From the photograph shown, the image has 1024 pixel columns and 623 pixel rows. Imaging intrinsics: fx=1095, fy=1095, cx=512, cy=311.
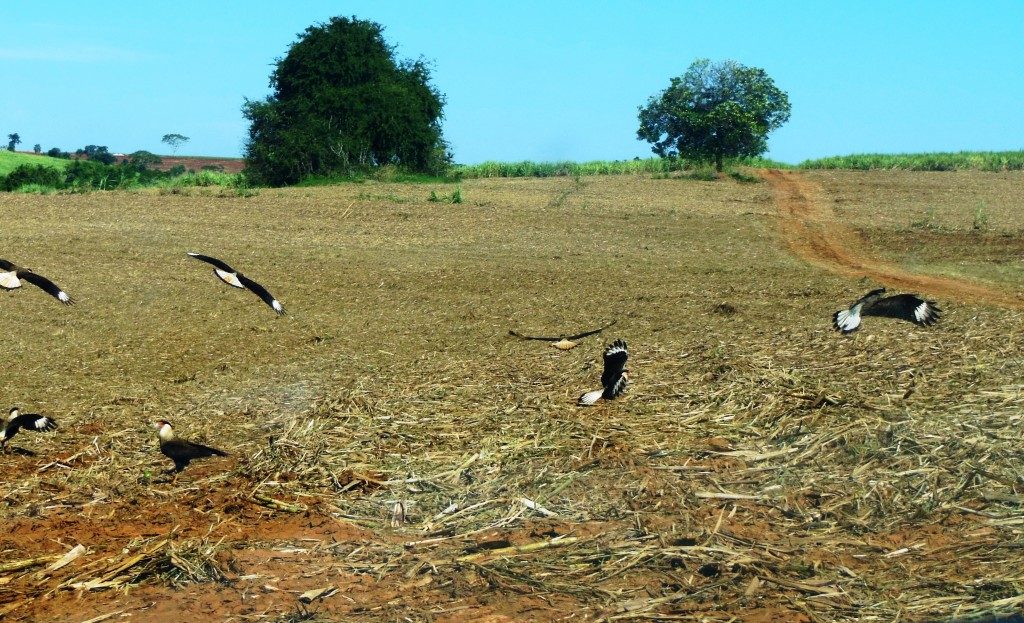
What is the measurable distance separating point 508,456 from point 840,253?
1240 cm

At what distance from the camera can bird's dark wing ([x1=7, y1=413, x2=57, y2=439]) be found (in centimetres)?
676

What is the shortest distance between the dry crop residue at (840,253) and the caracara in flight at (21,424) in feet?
30.2

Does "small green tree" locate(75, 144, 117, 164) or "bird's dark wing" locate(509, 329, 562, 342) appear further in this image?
"small green tree" locate(75, 144, 117, 164)

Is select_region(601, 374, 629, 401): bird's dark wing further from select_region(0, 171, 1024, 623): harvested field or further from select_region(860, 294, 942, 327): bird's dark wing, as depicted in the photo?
select_region(860, 294, 942, 327): bird's dark wing

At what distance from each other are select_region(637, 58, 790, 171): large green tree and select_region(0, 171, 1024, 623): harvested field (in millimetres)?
20430

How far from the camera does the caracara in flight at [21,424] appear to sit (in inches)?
266

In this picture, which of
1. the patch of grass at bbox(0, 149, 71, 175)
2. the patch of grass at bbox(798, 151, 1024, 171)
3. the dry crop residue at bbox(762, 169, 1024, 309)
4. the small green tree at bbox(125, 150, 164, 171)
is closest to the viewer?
the dry crop residue at bbox(762, 169, 1024, 309)

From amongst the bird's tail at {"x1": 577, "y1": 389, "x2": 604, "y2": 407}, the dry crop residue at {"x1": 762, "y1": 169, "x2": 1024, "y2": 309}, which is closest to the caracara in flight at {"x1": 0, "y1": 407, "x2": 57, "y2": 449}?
the bird's tail at {"x1": 577, "y1": 389, "x2": 604, "y2": 407}

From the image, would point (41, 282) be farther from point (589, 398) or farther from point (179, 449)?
point (589, 398)

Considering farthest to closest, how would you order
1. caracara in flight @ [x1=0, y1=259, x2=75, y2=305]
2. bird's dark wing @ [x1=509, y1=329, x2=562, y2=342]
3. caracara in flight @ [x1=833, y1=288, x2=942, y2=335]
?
bird's dark wing @ [x1=509, y1=329, x2=562, y2=342], caracara in flight @ [x1=0, y1=259, x2=75, y2=305], caracara in flight @ [x1=833, y1=288, x2=942, y2=335]

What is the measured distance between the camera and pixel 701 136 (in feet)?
113

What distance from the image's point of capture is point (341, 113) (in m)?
34.5

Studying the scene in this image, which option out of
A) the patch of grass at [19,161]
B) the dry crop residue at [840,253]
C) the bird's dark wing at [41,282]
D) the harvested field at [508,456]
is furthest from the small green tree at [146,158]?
the bird's dark wing at [41,282]

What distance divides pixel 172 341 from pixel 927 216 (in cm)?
1580
